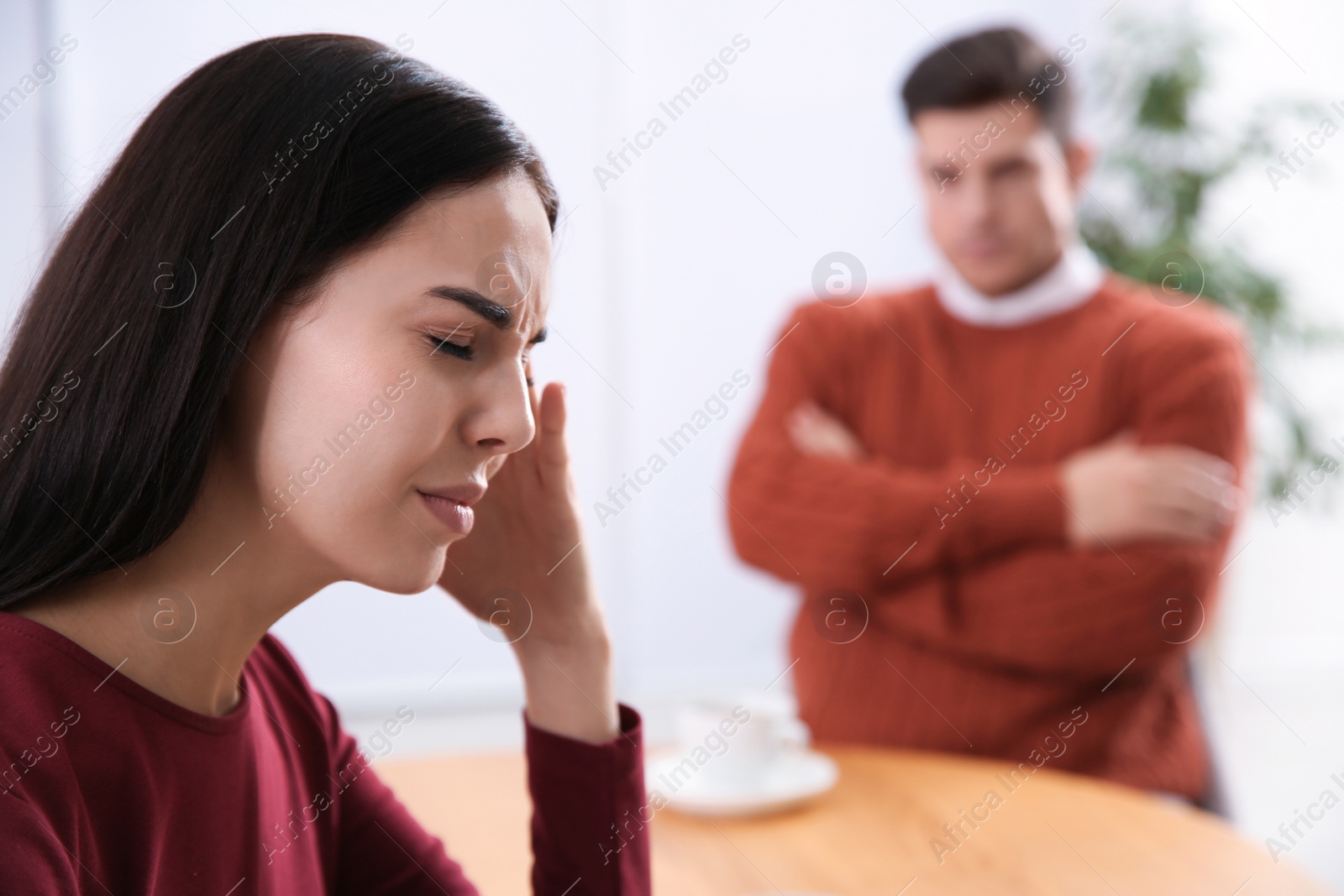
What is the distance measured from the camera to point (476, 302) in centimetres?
78

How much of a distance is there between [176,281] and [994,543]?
1.56 m

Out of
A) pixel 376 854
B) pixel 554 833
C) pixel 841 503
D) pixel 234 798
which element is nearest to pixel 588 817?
pixel 554 833

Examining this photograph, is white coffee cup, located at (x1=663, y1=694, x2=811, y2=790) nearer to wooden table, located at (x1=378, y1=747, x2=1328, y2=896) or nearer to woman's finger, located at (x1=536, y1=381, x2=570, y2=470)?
wooden table, located at (x1=378, y1=747, x2=1328, y2=896)

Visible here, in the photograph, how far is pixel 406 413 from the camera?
0.77 metres

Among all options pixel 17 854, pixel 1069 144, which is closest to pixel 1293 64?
pixel 1069 144

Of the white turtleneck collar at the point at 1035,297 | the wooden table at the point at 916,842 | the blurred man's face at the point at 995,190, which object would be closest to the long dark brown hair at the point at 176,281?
the wooden table at the point at 916,842

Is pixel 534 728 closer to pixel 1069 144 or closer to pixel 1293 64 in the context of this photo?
pixel 1069 144

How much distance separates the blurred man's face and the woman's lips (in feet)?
4.85

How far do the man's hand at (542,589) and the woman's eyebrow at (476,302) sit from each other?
28cm

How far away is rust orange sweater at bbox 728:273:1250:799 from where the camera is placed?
1.94 metres

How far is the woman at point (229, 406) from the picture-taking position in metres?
0.75

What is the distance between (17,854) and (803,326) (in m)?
1.80

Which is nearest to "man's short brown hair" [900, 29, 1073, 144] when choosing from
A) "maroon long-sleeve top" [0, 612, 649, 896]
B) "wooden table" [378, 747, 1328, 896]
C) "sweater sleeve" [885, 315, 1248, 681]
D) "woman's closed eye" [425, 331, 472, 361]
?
"sweater sleeve" [885, 315, 1248, 681]

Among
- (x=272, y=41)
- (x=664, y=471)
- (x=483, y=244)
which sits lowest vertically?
(x=664, y=471)
